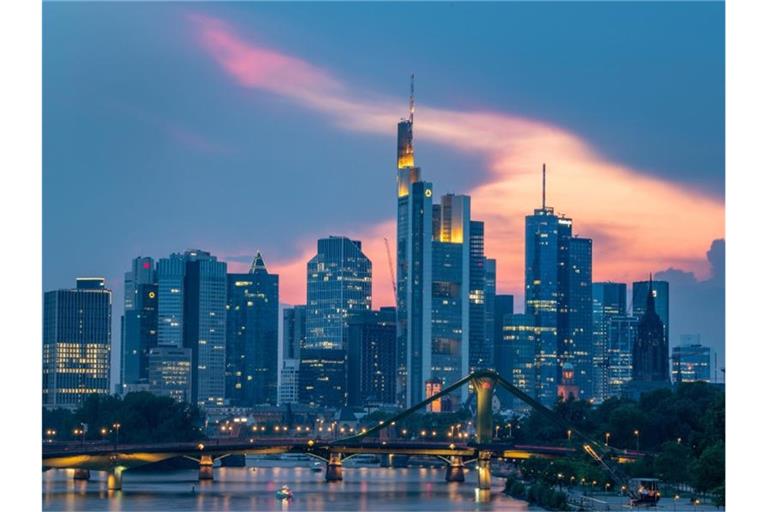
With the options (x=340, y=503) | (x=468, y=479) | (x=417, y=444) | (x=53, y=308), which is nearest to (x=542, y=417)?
(x=468, y=479)

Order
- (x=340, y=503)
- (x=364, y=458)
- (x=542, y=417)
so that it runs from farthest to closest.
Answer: (x=364, y=458) < (x=542, y=417) < (x=340, y=503)

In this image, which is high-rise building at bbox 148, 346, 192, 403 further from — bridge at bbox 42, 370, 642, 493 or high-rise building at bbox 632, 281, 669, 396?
bridge at bbox 42, 370, 642, 493

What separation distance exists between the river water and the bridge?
1.04 meters

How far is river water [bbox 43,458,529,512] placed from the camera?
193ft

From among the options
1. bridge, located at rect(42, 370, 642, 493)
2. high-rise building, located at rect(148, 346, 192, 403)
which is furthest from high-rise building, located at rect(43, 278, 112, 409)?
bridge, located at rect(42, 370, 642, 493)

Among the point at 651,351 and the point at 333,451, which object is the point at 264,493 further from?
the point at 651,351

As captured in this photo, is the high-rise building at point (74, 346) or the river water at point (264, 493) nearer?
the river water at point (264, 493)

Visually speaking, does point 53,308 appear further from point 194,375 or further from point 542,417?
point 542,417

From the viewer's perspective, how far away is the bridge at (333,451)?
6862cm

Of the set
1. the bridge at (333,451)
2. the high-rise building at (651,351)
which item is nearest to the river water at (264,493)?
the bridge at (333,451)

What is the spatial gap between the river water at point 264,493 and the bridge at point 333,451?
3.41 ft

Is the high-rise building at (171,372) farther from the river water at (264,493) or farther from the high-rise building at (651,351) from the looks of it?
the river water at (264,493)
